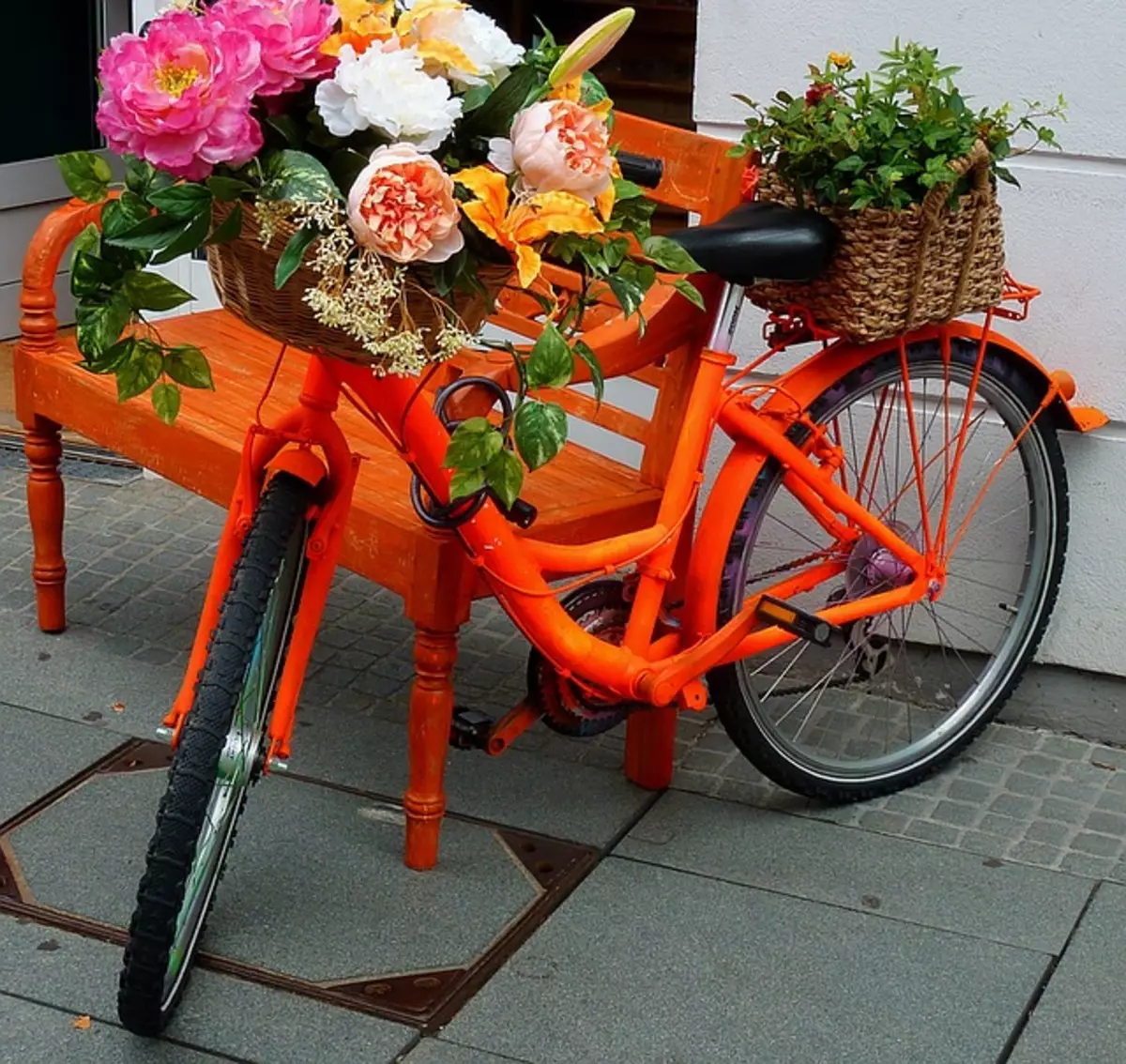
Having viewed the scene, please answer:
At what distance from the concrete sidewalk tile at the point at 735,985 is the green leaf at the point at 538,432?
0.95m

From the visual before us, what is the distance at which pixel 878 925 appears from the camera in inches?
133

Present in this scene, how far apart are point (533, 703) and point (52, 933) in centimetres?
91

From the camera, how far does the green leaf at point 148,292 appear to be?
8.71ft

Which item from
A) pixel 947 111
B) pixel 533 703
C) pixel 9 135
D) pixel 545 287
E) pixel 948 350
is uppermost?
pixel 947 111

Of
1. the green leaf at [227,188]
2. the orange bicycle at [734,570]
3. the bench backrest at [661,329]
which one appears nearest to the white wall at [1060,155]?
the orange bicycle at [734,570]

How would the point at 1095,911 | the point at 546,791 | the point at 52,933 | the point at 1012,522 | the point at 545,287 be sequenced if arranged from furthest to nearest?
the point at 1012,522 < the point at 546,791 < the point at 1095,911 < the point at 52,933 < the point at 545,287

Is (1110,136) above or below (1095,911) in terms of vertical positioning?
above

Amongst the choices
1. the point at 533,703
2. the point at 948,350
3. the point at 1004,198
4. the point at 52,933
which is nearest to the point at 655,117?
the point at 1004,198

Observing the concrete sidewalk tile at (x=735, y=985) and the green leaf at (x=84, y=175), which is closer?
the green leaf at (x=84, y=175)

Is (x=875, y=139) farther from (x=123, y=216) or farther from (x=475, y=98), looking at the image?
(x=123, y=216)

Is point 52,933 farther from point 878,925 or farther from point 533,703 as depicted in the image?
point 878,925

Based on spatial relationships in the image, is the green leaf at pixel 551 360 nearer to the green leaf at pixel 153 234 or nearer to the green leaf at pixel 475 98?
the green leaf at pixel 475 98

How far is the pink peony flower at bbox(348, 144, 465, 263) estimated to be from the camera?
2428 millimetres

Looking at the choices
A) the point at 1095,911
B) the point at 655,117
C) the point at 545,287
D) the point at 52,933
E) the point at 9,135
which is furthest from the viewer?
the point at 9,135
